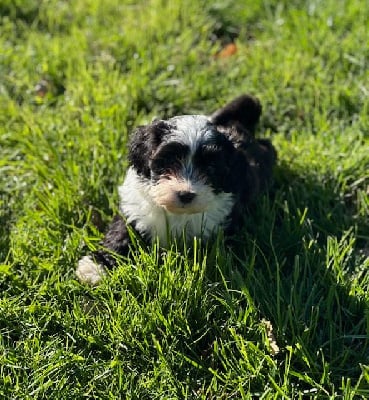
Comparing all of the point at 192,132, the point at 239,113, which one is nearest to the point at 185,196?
the point at 192,132

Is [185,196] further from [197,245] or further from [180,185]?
[197,245]

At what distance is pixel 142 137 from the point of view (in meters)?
3.60

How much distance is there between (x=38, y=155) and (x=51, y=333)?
61.9 inches

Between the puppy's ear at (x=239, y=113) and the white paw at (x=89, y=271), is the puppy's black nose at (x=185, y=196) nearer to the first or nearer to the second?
the white paw at (x=89, y=271)

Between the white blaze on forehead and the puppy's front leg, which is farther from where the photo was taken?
the puppy's front leg

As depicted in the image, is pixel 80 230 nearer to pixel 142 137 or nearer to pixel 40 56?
pixel 142 137

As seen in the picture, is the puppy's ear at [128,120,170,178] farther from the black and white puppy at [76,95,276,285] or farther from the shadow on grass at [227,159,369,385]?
the shadow on grass at [227,159,369,385]

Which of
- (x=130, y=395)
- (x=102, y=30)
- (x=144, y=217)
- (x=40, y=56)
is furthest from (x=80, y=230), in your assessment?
(x=102, y=30)

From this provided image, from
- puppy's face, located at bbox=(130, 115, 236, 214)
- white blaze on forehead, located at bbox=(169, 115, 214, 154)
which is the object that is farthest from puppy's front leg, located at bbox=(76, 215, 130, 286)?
white blaze on forehead, located at bbox=(169, 115, 214, 154)

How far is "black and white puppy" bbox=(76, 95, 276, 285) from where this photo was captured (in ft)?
11.2

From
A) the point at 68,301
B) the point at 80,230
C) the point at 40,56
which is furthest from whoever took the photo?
the point at 40,56

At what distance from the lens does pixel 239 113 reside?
4.48 meters

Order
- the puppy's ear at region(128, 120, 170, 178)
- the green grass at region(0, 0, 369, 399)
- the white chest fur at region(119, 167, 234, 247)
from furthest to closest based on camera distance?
the white chest fur at region(119, 167, 234, 247) → the puppy's ear at region(128, 120, 170, 178) → the green grass at region(0, 0, 369, 399)

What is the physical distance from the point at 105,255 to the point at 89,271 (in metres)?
0.15
